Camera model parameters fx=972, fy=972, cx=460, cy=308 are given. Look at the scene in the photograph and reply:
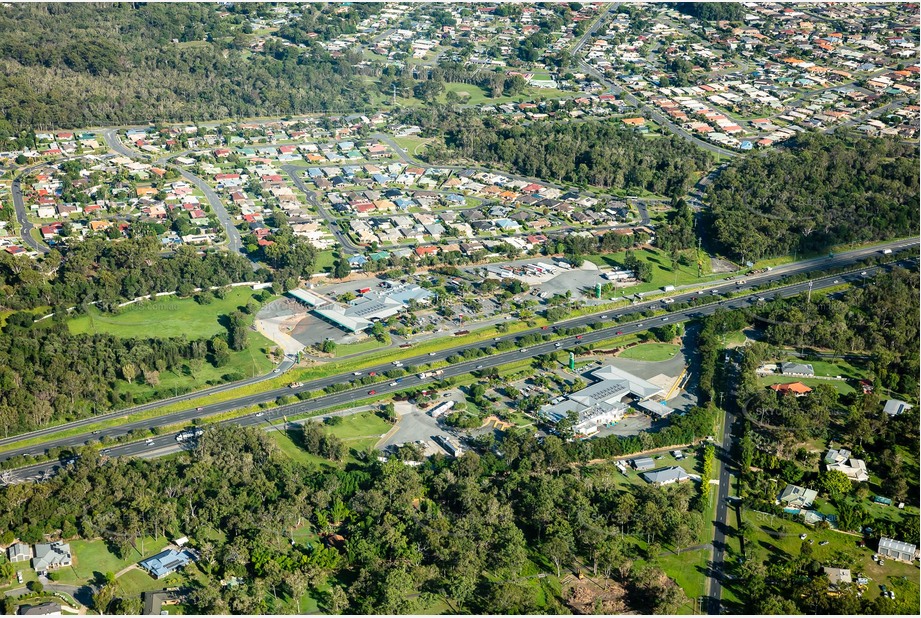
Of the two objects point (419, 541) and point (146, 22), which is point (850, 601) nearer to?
point (419, 541)

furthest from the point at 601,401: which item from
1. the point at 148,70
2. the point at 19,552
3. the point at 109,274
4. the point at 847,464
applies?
the point at 148,70

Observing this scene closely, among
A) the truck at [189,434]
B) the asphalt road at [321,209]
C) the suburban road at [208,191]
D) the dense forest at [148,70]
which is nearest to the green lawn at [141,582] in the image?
the truck at [189,434]

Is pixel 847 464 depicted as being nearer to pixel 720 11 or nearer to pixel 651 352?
pixel 651 352

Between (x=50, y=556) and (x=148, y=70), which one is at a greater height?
(x=148, y=70)

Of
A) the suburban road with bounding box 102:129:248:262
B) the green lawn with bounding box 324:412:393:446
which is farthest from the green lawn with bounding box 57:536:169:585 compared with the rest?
the suburban road with bounding box 102:129:248:262

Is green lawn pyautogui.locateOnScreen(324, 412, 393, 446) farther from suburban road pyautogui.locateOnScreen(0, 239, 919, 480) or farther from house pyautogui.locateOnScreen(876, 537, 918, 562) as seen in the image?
house pyautogui.locateOnScreen(876, 537, 918, 562)

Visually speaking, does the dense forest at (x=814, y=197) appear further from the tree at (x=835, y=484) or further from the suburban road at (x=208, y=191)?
the suburban road at (x=208, y=191)
